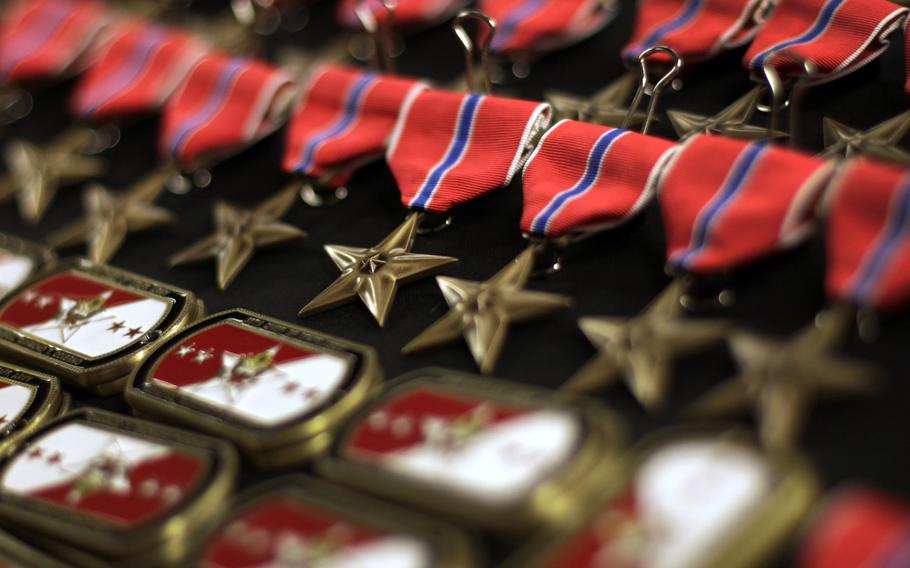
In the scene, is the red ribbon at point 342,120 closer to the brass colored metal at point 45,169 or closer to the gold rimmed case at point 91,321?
the gold rimmed case at point 91,321

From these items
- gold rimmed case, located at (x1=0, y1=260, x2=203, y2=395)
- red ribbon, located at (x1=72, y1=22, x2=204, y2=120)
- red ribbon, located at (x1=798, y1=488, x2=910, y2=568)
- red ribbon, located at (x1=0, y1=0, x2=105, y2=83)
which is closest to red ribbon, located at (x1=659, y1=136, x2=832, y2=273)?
red ribbon, located at (x1=798, y1=488, x2=910, y2=568)

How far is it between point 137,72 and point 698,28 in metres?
0.74

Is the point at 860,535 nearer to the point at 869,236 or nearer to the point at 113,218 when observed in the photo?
the point at 869,236

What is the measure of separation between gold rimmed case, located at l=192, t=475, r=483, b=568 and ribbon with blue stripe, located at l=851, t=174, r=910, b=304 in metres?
0.33

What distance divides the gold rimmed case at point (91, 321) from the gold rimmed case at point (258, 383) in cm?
5

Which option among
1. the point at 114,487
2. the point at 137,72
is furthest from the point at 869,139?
the point at 137,72

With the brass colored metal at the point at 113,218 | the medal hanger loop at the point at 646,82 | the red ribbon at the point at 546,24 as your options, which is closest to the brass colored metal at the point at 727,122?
the medal hanger loop at the point at 646,82

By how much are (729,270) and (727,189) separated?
0.23 ft

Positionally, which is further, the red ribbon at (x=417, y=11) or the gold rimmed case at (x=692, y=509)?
the red ribbon at (x=417, y=11)

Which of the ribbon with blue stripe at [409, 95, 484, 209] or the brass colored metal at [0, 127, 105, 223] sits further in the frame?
the brass colored metal at [0, 127, 105, 223]

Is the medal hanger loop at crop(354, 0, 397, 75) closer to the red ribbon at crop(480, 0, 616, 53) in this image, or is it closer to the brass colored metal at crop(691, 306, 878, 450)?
the red ribbon at crop(480, 0, 616, 53)

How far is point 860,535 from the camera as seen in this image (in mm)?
585

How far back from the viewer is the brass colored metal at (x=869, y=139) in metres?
0.82

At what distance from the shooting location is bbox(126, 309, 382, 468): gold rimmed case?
77 centimetres
